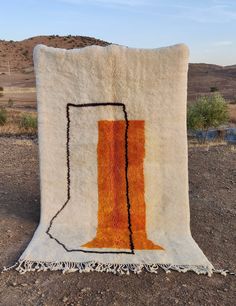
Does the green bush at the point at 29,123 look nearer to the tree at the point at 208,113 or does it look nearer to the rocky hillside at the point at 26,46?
the tree at the point at 208,113

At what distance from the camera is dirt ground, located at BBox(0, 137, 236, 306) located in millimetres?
4227

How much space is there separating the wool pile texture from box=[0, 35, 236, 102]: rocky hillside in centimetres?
3110

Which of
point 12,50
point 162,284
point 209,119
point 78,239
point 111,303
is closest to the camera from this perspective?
point 111,303

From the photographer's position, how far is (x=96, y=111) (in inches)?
224

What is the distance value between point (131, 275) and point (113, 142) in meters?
1.74

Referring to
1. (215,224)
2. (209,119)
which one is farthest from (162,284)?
(209,119)

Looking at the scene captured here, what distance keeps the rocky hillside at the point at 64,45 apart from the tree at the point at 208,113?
1727cm

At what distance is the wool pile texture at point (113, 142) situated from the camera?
5.58 metres

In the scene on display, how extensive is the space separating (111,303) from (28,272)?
1021mm

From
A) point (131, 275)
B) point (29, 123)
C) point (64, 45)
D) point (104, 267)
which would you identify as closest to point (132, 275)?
point (131, 275)

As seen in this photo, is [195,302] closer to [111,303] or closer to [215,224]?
[111,303]

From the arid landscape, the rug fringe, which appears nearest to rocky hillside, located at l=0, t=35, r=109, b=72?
the arid landscape

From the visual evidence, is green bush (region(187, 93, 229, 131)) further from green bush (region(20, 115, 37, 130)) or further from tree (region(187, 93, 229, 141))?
green bush (region(20, 115, 37, 130))

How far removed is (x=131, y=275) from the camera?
15.1 feet
